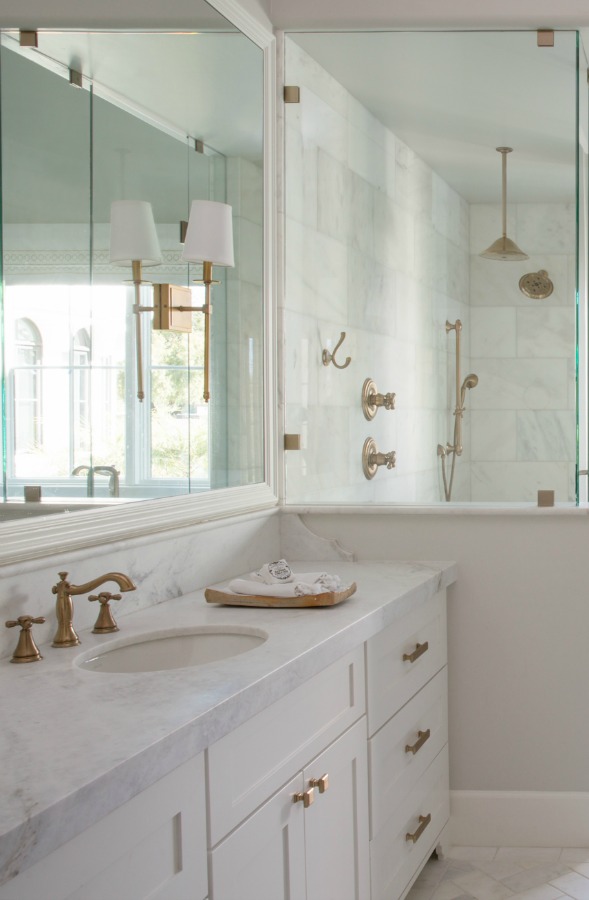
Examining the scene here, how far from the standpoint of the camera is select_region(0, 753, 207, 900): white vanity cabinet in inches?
41.6

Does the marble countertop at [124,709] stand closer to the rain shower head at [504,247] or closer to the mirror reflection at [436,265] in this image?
the mirror reflection at [436,265]

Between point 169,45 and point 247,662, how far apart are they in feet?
4.87

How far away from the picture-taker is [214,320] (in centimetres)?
259

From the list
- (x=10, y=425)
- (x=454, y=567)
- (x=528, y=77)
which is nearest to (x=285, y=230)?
(x=528, y=77)

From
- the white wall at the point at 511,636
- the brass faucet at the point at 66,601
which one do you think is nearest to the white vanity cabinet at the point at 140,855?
the brass faucet at the point at 66,601

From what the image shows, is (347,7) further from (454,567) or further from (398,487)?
(454,567)

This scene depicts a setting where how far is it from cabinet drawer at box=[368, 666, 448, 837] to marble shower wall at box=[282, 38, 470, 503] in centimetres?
61

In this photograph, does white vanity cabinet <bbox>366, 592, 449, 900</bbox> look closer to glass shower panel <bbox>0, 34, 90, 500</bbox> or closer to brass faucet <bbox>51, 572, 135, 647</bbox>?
brass faucet <bbox>51, 572, 135, 647</bbox>

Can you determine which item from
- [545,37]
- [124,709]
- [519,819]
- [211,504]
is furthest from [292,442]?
[124,709]

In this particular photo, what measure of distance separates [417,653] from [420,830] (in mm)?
439

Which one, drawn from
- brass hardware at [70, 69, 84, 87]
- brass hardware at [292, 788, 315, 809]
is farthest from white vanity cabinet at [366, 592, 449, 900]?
brass hardware at [70, 69, 84, 87]

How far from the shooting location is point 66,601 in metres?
1.79

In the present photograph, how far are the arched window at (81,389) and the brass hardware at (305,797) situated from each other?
75cm

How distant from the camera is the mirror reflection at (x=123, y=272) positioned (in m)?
1.73
